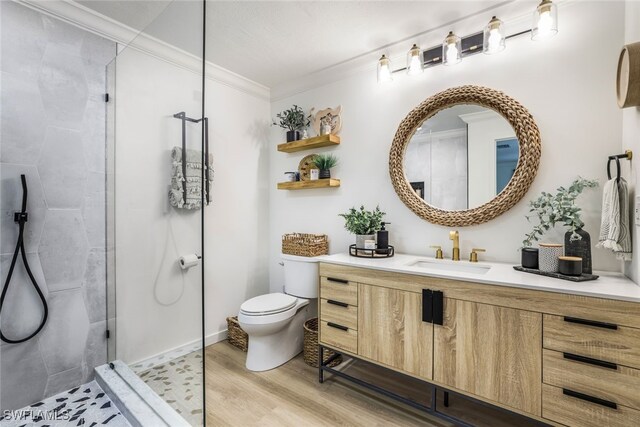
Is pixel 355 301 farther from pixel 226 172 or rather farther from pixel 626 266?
pixel 226 172

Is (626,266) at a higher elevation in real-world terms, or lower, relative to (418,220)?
lower

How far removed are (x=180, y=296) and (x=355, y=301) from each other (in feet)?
3.44

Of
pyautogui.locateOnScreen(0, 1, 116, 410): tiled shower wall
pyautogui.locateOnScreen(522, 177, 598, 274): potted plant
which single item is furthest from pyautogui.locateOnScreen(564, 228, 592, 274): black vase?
pyautogui.locateOnScreen(0, 1, 116, 410): tiled shower wall

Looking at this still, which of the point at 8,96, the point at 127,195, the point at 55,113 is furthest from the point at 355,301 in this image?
the point at 8,96

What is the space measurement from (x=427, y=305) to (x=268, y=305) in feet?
3.94

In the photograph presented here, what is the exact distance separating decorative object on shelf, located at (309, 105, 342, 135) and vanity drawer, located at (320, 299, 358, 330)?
4.81ft

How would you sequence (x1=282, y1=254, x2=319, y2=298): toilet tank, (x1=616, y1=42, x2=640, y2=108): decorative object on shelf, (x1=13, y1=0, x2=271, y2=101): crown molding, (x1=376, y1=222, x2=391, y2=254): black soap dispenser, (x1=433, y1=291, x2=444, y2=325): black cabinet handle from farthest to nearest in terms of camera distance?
(x1=282, y1=254, x2=319, y2=298): toilet tank
(x1=376, y1=222, x2=391, y2=254): black soap dispenser
(x1=433, y1=291, x2=444, y2=325): black cabinet handle
(x1=13, y1=0, x2=271, y2=101): crown molding
(x1=616, y1=42, x2=640, y2=108): decorative object on shelf

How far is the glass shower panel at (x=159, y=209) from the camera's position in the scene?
1.43m

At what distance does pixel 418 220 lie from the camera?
226 cm

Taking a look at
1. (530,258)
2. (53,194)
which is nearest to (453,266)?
(530,258)

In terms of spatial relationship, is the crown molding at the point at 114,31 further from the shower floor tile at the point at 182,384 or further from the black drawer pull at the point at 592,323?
the black drawer pull at the point at 592,323

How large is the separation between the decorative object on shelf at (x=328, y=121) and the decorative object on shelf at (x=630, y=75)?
1.78m

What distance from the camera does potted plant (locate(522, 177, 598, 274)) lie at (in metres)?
1.53

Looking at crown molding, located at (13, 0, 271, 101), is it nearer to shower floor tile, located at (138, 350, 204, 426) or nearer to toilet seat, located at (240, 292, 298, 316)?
shower floor tile, located at (138, 350, 204, 426)
